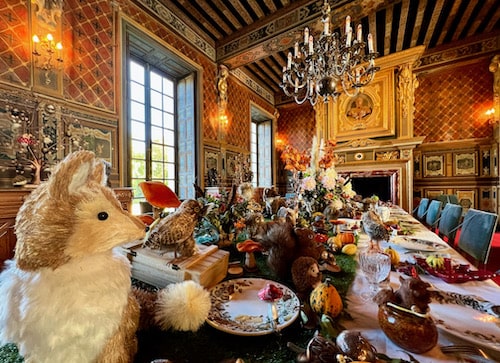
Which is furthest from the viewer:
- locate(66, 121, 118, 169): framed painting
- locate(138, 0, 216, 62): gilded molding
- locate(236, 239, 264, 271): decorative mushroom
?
locate(138, 0, 216, 62): gilded molding

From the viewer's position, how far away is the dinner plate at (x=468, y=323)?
0.47 meters

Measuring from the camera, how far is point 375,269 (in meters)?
0.70

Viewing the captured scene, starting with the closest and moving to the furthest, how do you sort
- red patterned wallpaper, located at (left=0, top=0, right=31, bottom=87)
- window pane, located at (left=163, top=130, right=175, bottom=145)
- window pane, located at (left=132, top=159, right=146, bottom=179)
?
red patterned wallpaper, located at (left=0, top=0, right=31, bottom=87), window pane, located at (left=132, top=159, right=146, bottom=179), window pane, located at (left=163, top=130, right=175, bottom=145)

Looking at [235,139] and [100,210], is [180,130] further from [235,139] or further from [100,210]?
[100,210]

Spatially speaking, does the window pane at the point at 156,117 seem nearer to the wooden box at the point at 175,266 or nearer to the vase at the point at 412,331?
the wooden box at the point at 175,266


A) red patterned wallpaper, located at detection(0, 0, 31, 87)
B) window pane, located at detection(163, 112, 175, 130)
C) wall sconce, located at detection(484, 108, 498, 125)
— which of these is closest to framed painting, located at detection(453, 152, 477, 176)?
wall sconce, located at detection(484, 108, 498, 125)

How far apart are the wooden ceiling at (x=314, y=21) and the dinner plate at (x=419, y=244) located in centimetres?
383

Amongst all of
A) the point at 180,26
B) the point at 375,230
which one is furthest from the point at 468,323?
the point at 180,26

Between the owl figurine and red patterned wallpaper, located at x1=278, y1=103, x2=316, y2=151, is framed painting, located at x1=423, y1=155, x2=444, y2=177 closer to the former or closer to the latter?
red patterned wallpaper, located at x1=278, y1=103, x2=316, y2=151

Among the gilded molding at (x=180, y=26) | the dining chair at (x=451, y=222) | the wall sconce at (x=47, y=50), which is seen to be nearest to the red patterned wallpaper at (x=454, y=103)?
the dining chair at (x=451, y=222)

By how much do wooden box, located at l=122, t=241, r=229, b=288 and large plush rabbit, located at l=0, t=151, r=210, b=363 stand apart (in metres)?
0.22

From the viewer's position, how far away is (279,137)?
788cm

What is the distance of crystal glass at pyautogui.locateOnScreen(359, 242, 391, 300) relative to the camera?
68 centimetres

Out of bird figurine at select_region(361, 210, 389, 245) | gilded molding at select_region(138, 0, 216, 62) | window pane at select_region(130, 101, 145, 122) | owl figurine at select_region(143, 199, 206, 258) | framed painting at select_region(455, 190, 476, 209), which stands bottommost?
framed painting at select_region(455, 190, 476, 209)
